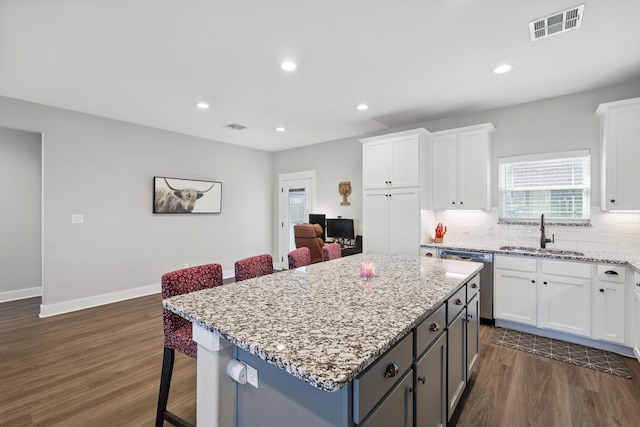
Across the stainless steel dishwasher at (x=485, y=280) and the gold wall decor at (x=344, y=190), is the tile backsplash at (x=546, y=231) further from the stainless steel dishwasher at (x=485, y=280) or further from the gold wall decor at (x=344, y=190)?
the gold wall decor at (x=344, y=190)

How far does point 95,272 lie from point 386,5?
477 cm

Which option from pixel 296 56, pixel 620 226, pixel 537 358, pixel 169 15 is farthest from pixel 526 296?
pixel 169 15

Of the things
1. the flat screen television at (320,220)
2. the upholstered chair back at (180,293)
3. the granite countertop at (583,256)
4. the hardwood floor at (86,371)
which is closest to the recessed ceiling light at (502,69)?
the granite countertop at (583,256)

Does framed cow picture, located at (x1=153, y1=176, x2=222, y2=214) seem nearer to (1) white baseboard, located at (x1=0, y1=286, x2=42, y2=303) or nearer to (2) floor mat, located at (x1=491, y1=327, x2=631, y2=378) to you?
(1) white baseboard, located at (x1=0, y1=286, x2=42, y2=303)

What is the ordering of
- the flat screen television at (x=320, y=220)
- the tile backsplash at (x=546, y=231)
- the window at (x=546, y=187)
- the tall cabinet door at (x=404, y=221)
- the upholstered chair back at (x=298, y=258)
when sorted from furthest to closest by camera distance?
the flat screen television at (x=320, y=220) → the tall cabinet door at (x=404, y=221) → the window at (x=546, y=187) → the tile backsplash at (x=546, y=231) → the upholstered chair back at (x=298, y=258)

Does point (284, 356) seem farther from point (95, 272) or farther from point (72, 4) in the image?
point (95, 272)

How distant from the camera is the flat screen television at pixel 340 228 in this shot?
500 cm

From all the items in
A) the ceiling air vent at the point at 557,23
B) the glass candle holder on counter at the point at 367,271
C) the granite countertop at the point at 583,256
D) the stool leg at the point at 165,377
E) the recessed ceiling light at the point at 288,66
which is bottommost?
the stool leg at the point at 165,377

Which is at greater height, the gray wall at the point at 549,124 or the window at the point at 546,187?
the gray wall at the point at 549,124

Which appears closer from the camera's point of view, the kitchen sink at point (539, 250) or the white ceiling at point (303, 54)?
the white ceiling at point (303, 54)

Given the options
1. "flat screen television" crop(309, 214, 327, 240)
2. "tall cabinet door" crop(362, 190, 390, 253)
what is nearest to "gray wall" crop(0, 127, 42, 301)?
"flat screen television" crop(309, 214, 327, 240)

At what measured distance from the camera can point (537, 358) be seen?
8.77 feet

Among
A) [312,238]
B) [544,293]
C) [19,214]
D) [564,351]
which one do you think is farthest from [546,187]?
[19,214]

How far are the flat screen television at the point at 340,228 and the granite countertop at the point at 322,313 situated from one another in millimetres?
2843
